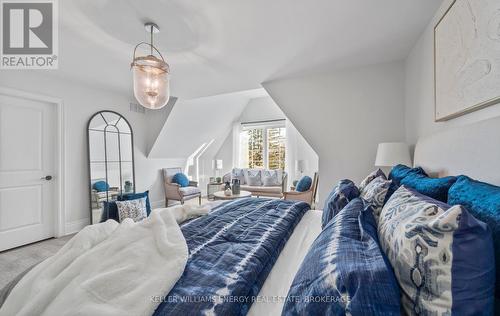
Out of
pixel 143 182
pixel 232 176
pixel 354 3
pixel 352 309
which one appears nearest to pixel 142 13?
pixel 354 3


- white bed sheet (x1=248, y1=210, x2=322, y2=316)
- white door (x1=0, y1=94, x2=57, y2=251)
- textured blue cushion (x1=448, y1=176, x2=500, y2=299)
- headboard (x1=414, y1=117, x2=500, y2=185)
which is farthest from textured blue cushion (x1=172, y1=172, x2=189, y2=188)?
textured blue cushion (x1=448, y1=176, x2=500, y2=299)

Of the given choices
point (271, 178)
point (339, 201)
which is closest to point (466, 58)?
point (339, 201)

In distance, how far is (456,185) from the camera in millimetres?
914

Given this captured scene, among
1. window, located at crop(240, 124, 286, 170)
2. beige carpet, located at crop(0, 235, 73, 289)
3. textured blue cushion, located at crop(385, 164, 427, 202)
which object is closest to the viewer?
textured blue cushion, located at crop(385, 164, 427, 202)

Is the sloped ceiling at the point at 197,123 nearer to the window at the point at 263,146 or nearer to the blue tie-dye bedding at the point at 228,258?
the window at the point at 263,146

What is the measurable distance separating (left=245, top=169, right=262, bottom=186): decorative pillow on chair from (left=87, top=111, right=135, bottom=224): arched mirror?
2.62 meters

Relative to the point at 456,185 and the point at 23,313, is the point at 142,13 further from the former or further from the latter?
the point at 456,185

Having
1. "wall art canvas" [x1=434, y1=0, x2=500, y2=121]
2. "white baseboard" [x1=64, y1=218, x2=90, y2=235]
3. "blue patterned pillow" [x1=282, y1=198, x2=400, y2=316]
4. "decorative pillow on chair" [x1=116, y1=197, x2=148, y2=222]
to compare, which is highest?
"wall art canvas" [x1=434, y1=0, x2=500, y2=121]

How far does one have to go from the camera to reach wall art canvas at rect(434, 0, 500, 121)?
107 centimetres

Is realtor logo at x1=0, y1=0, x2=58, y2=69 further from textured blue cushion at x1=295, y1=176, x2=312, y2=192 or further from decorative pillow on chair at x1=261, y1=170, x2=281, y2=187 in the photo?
decorative pillow on chair at x1=261, y1=170, x2=281, y2=187

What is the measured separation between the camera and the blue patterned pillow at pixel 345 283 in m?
0.54

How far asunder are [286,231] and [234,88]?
2706 mm

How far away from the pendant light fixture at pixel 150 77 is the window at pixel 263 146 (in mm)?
4001

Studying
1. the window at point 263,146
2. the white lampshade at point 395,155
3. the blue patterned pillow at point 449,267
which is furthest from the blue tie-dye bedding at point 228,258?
the window at point 263,146
